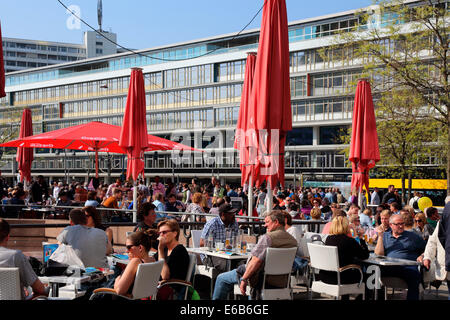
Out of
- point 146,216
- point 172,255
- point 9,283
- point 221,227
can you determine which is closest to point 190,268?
point 172,255

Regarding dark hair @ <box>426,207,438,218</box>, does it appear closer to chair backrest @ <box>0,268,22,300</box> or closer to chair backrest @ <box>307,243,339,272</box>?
chair backrest @ <box>307,243,339,272</box>

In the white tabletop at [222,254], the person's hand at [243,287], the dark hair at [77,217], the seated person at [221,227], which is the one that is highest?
the dark hair at [77,217]

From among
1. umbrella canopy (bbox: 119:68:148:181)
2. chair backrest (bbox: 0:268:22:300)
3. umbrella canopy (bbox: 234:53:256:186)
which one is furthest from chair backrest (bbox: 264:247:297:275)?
umbrella canopy (bbox: 119:68:148:181)

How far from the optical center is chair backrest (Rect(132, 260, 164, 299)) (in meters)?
6.06

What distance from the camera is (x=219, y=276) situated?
8344 mm

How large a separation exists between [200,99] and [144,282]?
7061 cm

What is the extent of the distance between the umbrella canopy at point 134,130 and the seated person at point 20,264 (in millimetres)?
8378

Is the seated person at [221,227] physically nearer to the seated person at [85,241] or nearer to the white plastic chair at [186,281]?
the seated person at [85,241]

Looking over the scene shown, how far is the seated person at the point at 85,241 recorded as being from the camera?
7.87m

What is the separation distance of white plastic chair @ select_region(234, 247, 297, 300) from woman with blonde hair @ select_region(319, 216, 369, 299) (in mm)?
837

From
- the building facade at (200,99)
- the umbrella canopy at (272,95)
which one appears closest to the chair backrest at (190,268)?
the umbrella canopy at (272,95)

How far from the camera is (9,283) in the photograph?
5.67 metres

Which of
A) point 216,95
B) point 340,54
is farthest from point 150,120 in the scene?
point 340,54
